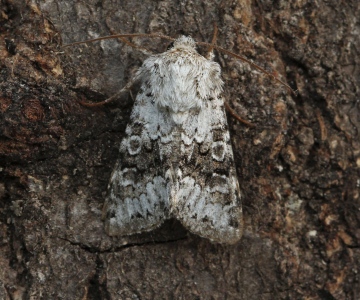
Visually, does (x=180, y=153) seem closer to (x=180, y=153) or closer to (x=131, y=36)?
(x=180, y=153)

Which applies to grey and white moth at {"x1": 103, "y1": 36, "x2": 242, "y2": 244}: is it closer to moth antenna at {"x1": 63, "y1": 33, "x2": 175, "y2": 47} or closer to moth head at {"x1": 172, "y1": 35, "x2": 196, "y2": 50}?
moth head at {"x1": 172, "y1": 35, "x2": 196, "y2": 50}

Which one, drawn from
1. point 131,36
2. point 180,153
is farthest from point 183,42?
point 180,153

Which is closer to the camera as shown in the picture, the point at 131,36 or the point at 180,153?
the point at 131,36

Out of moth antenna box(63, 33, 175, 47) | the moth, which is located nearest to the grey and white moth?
the moth

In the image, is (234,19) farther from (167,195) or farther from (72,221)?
(72,221)

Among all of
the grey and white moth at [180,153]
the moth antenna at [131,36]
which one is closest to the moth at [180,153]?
the grey and white moth at [180,153]

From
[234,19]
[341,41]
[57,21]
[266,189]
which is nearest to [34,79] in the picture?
[57,21]

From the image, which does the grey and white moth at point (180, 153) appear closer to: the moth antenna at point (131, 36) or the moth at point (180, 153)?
the moth at point (180, 153)

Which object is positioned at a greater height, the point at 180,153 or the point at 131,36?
the point at 131,36
